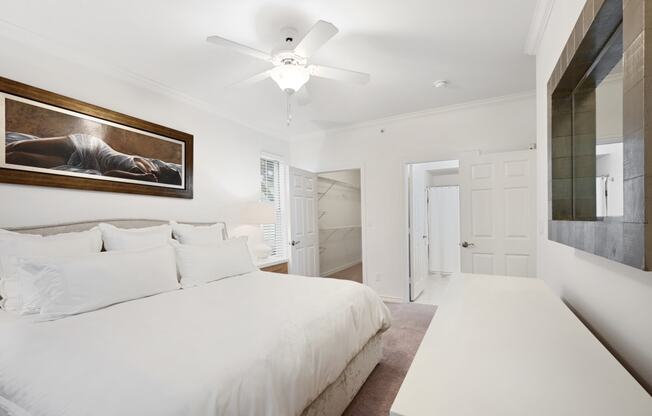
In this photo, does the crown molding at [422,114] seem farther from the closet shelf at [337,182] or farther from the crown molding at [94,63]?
the crown molding at [94,63]

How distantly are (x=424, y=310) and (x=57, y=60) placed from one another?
442 centimetres

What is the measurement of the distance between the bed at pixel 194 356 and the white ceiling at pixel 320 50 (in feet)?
6.23

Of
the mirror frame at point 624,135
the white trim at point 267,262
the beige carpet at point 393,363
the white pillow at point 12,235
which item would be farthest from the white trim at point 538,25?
the white pillow at point 12,235

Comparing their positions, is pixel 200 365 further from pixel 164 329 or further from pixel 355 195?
pixel 355 195

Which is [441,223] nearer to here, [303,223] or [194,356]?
[303,223]

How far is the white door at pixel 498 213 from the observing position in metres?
3.22

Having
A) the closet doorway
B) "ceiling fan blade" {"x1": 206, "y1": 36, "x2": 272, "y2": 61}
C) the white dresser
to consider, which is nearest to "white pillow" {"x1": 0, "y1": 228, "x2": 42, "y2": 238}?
"ceiling fan blade" {"x1": 206, "y1": 36, "x2": 272, "y2": 61}

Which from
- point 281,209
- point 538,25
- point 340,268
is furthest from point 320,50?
point 340,268

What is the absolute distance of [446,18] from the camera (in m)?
2.07

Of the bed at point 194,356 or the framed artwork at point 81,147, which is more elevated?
the framed artwork at point 81,147

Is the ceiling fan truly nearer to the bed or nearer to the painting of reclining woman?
the painting of reclining woman

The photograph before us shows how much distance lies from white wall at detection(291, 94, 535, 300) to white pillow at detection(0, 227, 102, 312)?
3.31 metres

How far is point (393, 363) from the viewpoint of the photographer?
8.04 ft

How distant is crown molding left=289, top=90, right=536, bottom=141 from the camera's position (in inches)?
138
